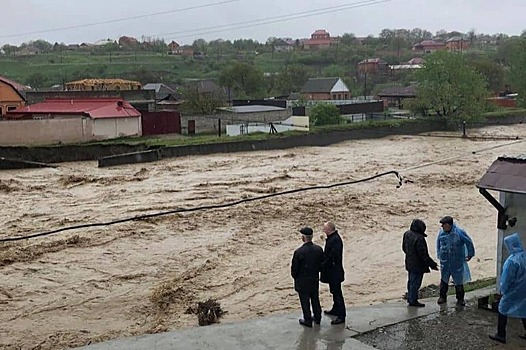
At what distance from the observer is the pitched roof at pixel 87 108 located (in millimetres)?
35156

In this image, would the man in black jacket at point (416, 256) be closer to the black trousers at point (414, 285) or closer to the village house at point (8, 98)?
the black trousers at point (414, 285)

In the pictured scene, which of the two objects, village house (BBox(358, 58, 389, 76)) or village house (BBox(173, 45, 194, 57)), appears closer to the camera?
village house (BBox(358, 58, 389, 76))

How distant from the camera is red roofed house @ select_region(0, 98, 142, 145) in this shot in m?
32.6

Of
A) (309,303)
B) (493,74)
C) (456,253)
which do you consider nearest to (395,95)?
(493,74)

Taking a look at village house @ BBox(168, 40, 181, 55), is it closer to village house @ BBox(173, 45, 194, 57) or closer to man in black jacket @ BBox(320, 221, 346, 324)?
village house @ BBox(173, 45, 194, 57)

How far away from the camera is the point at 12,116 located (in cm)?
3831

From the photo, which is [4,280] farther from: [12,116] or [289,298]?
[12,116]

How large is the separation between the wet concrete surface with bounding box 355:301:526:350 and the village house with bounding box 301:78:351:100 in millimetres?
63312

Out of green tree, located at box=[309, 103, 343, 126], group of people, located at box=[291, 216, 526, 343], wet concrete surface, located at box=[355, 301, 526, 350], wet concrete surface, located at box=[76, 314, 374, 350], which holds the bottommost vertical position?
wet concrete surface, located at box=[76, 314, 374, 350]

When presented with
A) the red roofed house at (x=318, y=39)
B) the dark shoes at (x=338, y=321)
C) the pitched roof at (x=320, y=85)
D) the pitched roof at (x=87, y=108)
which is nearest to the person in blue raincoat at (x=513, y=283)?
the dark shoes at (x=338, y=321)

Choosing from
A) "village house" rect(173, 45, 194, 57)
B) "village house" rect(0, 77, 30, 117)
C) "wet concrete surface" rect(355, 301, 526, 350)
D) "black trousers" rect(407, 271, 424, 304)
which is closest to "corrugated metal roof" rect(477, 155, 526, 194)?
"black trousers" rect(407, 271, 424, 304)

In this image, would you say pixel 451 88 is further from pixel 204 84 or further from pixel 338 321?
pixel 338 321

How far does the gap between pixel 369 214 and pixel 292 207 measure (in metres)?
2.37

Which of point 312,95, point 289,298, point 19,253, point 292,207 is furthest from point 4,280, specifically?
point 312,95
